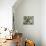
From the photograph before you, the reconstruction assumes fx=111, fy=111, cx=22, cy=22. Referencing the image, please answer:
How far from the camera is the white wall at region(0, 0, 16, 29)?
4031 millimetres

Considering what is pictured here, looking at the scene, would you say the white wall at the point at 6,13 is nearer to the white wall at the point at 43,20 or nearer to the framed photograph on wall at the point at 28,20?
the framed photograph on wall at the point at 28,20

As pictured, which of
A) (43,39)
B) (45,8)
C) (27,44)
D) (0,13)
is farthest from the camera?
(43,39)

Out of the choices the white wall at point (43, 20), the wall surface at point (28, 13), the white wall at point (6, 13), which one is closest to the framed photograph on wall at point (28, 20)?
the wall surface at point (28, 13)

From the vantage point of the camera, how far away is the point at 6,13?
4094 mm

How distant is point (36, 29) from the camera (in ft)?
17.7

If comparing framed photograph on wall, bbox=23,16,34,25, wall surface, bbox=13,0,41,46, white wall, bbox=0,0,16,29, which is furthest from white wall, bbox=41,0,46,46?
white wall, bbox=0,0,16,29

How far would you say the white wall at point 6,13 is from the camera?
4031 mm

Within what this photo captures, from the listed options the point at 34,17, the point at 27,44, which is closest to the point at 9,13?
the point at 27,44

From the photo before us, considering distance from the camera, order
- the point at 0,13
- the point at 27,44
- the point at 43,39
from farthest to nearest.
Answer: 1. the point at 43,39
2. the point at 0,13
3. the point at 27,44

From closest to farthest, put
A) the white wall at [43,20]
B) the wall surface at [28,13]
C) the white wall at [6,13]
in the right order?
the white wall at [6,13], the white wall at [43,20], the wall surface at [28,13]

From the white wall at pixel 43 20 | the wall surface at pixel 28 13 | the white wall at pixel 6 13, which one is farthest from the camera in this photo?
the wall surface at pixel 28 13

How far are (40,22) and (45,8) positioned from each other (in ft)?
2.84

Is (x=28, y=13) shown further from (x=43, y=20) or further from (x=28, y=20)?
(x=43, y=20)

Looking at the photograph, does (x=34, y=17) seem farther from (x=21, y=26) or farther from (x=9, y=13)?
(x=9, y=13)
